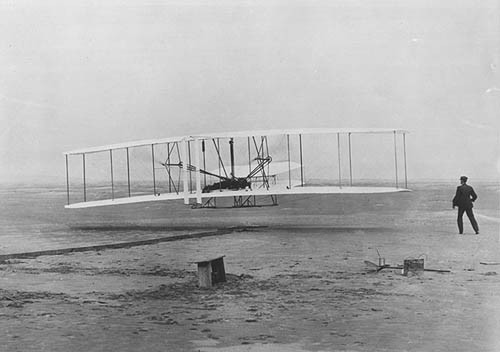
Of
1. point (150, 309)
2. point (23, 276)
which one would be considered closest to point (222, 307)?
point (150, 309)

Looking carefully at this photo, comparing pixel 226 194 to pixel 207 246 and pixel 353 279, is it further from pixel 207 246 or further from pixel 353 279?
pixel 353 279

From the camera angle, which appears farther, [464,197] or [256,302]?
[464,197]

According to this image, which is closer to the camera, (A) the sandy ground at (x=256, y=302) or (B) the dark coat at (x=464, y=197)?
(A) the sandy ground at (x=256, y=302)

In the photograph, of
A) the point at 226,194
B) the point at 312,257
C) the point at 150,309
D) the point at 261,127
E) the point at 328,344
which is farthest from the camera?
the point at 261,127

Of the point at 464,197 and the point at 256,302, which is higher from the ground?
the point at 464,197

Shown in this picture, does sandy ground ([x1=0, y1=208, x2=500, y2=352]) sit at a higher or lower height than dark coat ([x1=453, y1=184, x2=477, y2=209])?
lower

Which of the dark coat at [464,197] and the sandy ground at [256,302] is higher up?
the dark coat at [464,197]

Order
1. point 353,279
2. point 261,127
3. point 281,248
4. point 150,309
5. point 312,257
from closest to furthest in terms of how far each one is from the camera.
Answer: point 150,309 < point 353,279 < point 312,257 < point 281,248 < point 261,127

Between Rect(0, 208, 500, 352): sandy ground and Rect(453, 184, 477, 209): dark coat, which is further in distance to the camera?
Rect(453, 184, 477, 209): dark coat
